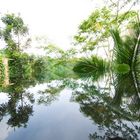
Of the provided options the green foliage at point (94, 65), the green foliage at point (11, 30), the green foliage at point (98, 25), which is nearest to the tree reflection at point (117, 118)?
the green foliage at point (94, 65)

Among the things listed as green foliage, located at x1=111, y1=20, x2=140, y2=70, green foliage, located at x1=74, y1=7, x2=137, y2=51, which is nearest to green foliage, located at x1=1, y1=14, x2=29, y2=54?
green foliage, located at x1=74, y1=7, x2=137, y2=51

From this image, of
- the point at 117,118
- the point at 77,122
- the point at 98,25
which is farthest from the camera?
the point at 98,25

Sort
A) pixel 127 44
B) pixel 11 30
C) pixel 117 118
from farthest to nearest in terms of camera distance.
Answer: pixel 11 30 → pixel 127 44 → pixel 117 118

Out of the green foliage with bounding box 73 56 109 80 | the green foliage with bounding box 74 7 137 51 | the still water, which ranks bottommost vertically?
the still water

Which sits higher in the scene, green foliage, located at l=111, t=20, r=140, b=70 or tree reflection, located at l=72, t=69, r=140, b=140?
green foliage, located at l=111, t=20, r=140, b=70

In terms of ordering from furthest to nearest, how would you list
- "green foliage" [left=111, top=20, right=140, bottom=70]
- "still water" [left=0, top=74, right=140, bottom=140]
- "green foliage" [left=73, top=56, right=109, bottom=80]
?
1. "green foliage" [left=73, top=56, right=109, bottom=80]
2. "green foliage" [left=111, top=20, right=140, bottom=70]
3. "still water" [left=0, top=74, right=140, bottom=140]

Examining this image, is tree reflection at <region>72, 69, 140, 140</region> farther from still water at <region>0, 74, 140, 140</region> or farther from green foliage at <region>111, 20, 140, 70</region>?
green foliage at <region>111, 20, 140, 70</region>

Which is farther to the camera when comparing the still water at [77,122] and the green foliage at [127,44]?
the green foliage at [127,44]

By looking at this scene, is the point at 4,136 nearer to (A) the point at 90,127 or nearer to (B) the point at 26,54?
Answer: (A) the point at 90,127

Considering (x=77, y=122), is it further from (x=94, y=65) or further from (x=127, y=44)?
(x=94, y=65)

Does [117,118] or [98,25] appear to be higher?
[98,25]

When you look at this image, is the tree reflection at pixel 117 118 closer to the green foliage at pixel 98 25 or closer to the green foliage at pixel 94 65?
the green foliage at pixel 94 65

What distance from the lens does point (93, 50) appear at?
2319 cm

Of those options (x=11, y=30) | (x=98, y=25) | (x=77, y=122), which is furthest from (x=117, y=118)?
(x=11, y=30)
